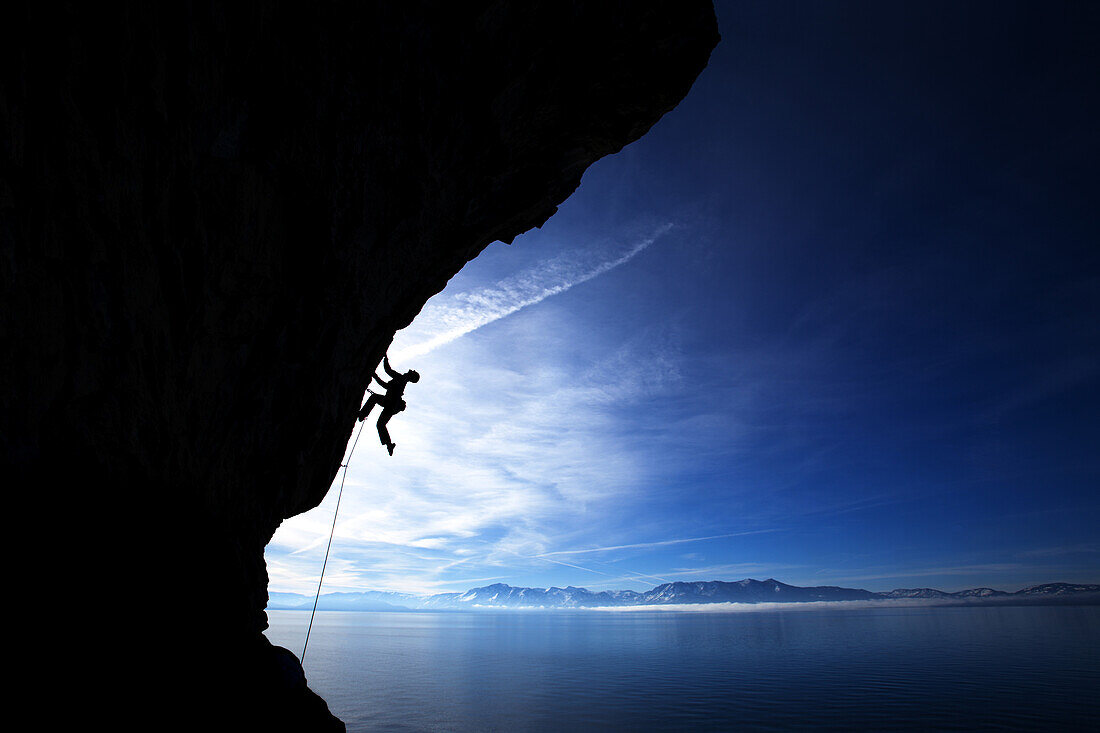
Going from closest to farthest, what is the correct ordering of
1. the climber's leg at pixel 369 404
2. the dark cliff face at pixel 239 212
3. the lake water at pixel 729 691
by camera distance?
the dark cliff face at pixel 239 212 → the climber's leg at pixel 369 404 → the lake water at pixel 729 691

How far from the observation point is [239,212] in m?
9.16

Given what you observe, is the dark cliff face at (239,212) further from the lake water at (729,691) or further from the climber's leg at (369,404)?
the lake water at (729,691)

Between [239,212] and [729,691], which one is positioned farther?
[729,691]

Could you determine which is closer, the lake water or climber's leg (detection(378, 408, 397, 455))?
climber's leg (detection(378, 408, 397, 455))

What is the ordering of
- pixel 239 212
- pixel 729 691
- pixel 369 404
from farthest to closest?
pixel 729 691, pixel 369 404, pixel 239 212

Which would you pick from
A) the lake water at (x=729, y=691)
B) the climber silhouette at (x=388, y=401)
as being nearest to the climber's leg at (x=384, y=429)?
the climber silhouette at (x=388, y=401)

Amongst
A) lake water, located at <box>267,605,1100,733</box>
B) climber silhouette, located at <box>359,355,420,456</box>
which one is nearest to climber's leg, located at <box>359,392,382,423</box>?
climber silhouette, located at <box>359,355,420,456</box>

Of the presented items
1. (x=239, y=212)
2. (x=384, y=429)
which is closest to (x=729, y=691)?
(x=384, y=429)

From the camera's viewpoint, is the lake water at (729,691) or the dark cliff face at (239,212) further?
the lake water at (729,691)

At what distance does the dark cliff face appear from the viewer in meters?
6.46

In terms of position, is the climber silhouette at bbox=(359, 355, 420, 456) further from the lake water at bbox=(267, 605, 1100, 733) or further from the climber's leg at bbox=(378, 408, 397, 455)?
the lake water at bbox=(267, 605, 1100, 733)

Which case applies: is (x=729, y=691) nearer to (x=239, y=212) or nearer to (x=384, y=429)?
(x=384, y=429)

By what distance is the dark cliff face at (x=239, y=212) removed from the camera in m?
6.46

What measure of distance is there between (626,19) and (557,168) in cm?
443
